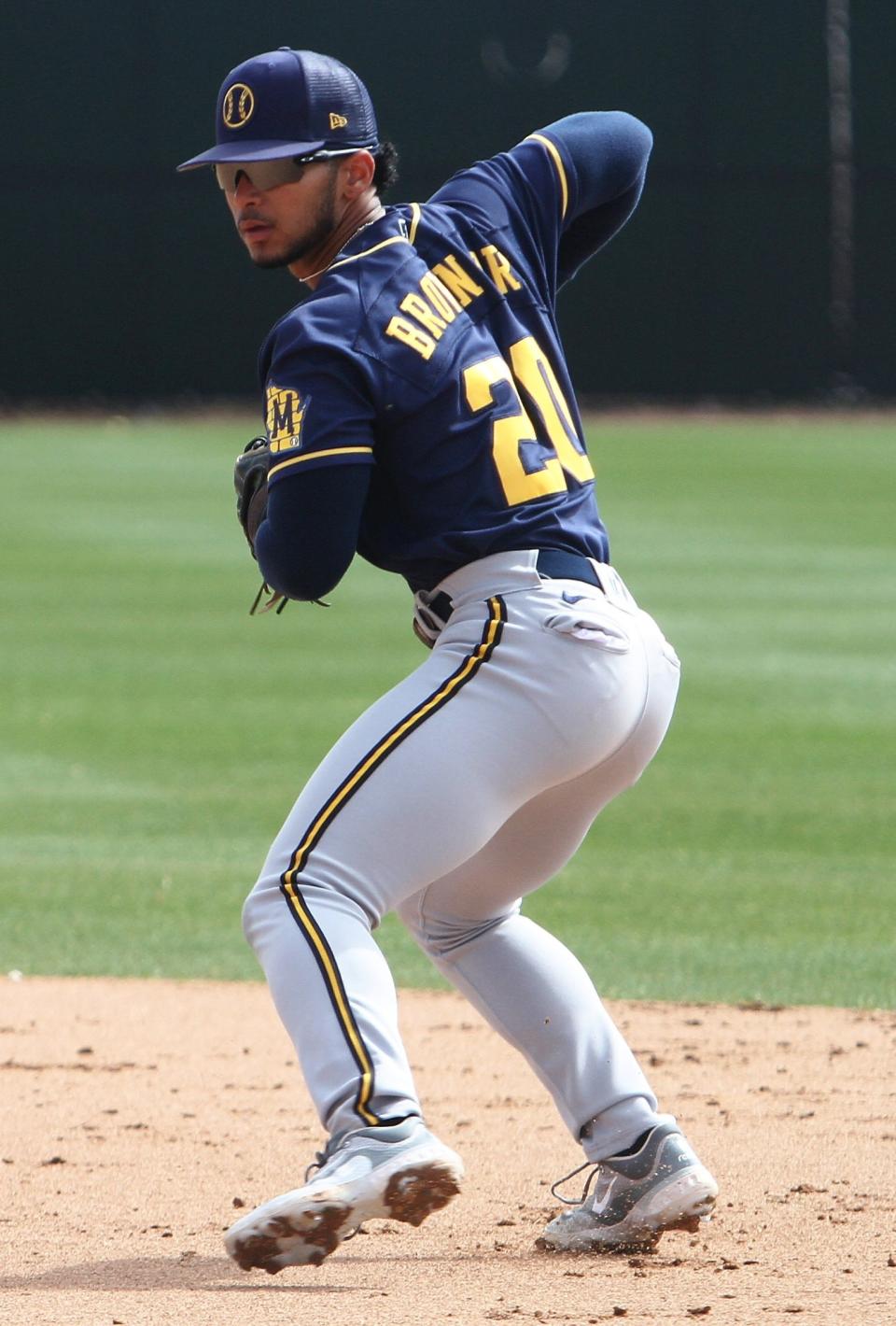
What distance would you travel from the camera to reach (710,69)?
71.0 feet

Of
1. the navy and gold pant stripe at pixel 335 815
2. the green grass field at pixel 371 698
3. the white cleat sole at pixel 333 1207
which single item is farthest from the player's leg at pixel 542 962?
the green grass field at pixel 371 698

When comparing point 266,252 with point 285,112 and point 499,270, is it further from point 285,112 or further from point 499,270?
point 499,270

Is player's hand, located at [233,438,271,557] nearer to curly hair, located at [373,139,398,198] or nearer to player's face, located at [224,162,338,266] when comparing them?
player's face, located at [224,162,338,266]

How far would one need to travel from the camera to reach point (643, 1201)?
9.97 feet

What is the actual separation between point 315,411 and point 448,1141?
1.70 meters

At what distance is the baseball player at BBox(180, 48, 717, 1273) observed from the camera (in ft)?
8.80

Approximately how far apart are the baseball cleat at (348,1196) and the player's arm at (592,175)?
4.84 feet

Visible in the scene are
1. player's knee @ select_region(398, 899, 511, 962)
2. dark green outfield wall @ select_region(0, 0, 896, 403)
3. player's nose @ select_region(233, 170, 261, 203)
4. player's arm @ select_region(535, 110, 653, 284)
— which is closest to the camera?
player's nose @ select_region(233, 170, 261, 203)

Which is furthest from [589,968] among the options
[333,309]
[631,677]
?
[333,309]

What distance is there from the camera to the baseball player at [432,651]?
268cm

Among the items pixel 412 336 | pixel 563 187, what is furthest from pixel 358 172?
pixel 563 187

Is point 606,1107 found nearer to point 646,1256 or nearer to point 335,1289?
A: point 646,1256

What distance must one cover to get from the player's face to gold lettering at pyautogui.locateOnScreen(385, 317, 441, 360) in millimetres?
237

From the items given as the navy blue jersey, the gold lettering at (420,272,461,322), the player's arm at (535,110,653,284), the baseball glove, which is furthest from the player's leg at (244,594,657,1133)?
the player's arm at (535,110,653,284)
